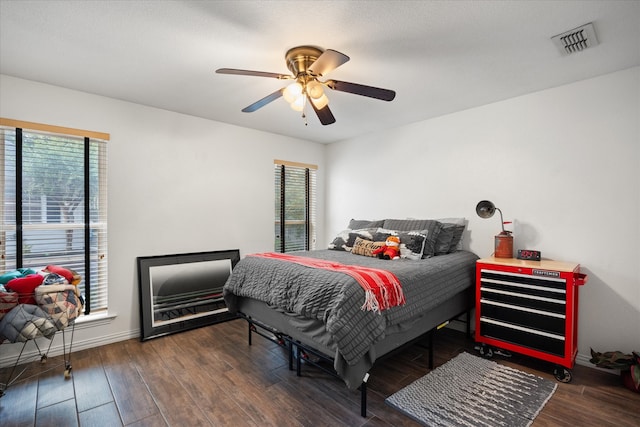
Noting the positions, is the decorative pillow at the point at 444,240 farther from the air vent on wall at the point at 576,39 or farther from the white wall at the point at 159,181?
Result: the white wall at the point at 159,181

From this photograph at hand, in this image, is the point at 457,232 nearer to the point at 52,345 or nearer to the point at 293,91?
the point at 293,91

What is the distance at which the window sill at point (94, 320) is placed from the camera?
9.37ft

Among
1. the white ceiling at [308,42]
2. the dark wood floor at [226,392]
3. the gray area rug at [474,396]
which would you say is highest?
the white ceiling at [308,42]

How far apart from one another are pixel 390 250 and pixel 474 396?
1.31 m

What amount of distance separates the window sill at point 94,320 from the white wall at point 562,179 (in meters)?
3.59

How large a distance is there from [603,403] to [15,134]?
5.13m

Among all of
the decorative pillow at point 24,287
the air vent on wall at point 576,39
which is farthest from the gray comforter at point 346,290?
the air vent on wall at point 576,39

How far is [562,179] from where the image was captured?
2.76m

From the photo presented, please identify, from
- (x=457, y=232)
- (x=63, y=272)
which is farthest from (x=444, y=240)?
(x=63, y=272)

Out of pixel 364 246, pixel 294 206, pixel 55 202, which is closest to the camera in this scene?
pixel 55 202

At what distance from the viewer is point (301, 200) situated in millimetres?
4832

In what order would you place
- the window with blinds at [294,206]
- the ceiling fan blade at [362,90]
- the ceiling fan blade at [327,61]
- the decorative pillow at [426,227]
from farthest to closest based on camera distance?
1. the window with blinds at [294,206]
2. the decorative pillow at [426,227]
3. the ceiling fan blade at [362,90]
4. the ceiling fan blade at [327,61]

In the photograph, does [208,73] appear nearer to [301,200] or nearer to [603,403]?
[301,200]

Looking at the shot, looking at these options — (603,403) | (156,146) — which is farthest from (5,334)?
(603,403)
